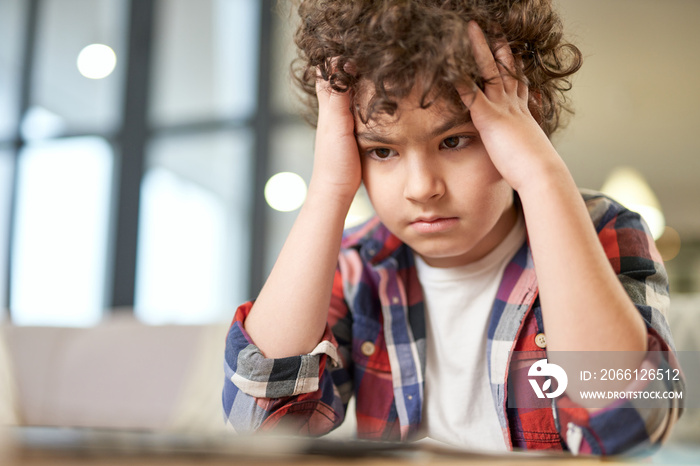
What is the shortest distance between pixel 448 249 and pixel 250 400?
290 millimetres

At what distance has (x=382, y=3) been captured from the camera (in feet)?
1.91

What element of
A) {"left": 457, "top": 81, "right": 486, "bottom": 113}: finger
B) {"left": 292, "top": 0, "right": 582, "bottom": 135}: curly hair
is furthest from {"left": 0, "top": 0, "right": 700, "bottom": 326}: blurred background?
{"left": 457, "top": 81, "right": 486, "bottom": 113}: finger

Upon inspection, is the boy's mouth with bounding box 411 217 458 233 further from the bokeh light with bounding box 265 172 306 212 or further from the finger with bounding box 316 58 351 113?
the bokeh light with bounding box 265 172 306 212

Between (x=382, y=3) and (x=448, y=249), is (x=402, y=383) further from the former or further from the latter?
(x=382, y=3)

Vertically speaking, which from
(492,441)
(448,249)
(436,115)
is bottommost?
(492,441)

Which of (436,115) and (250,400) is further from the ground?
(436,115)

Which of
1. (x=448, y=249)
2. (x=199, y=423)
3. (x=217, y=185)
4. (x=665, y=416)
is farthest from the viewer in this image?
(x=217, y=185)

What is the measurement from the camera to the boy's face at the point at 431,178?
1.82ft

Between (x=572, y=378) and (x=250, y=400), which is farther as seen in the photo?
(x=250, y=400)

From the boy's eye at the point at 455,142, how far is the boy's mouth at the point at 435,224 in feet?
0.26

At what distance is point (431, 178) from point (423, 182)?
0.01 m

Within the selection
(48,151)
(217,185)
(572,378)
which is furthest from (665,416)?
(48,151)

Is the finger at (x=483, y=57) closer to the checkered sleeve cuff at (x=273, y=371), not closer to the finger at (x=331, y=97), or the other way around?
the finger at (x=331, y=97)

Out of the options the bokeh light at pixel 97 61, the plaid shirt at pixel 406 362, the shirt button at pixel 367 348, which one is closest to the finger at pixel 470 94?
the plaid shirt at pixel 406 362
